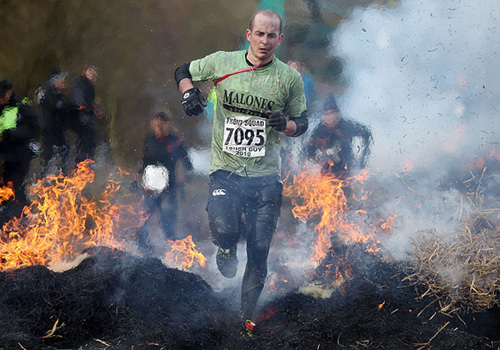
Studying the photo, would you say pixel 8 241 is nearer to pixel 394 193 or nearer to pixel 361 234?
pixel 361 234

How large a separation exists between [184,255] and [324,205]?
2.00 metres

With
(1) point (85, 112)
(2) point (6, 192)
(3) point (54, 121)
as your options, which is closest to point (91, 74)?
(1) point (85, 112)

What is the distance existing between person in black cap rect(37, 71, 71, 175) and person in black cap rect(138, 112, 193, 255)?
117 centimetres

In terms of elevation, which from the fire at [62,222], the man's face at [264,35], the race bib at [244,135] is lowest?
the fire at [62,222]

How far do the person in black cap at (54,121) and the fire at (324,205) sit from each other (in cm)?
328

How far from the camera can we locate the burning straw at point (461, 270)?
5.16 metres

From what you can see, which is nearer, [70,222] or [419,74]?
[70,222]

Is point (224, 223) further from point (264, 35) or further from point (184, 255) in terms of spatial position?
point (184, 255)

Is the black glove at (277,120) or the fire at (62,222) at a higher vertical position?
the black glove at (277,120)

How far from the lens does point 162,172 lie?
7223 mm

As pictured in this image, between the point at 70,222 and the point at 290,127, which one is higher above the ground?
the point at 290,127

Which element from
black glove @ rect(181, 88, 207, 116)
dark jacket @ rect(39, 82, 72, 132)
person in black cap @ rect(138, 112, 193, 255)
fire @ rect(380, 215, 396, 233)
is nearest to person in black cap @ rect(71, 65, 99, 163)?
dark jacket @ rect(39, 82, 72, 132)

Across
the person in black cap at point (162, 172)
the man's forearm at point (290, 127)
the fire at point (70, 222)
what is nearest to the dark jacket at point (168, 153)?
the person in black cap at point (162, 172)

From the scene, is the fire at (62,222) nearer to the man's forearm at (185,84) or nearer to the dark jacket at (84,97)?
the dark jacket at (84,97)
